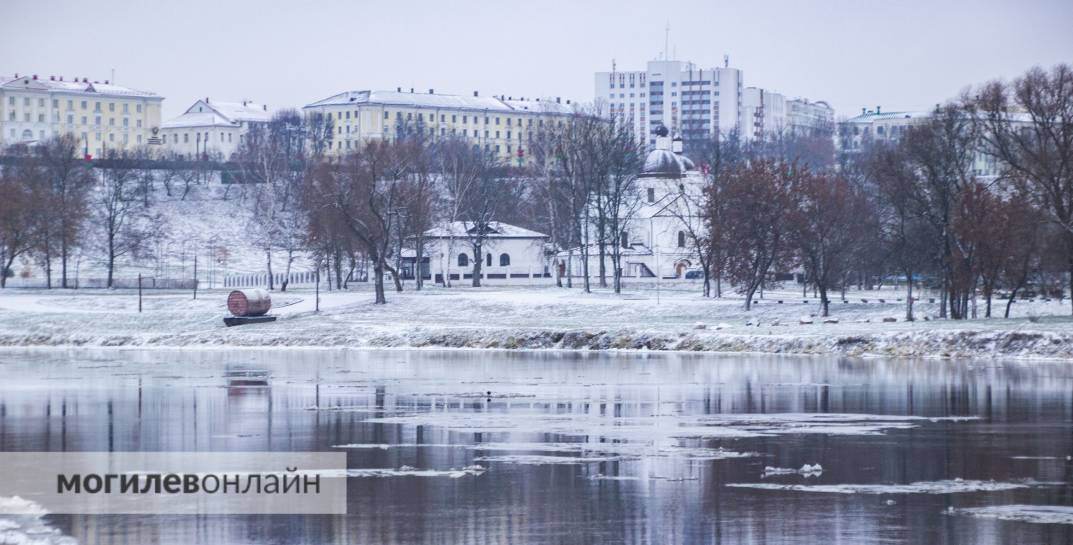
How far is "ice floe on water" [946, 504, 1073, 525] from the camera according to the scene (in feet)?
67.2

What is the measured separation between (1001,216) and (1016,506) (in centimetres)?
5021

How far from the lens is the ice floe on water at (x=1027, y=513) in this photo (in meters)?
20.5

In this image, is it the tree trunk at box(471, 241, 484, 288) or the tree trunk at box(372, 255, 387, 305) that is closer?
the tree trunk at box(372, 255, 387, 305)

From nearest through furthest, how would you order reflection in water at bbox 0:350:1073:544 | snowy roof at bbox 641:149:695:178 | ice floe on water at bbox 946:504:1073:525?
1. reflection in water at bbox 0:350:1073:544
2. ice floe on water at bbox 946:504:1073:525
3. snowy roof at bbox 641:149:695:178

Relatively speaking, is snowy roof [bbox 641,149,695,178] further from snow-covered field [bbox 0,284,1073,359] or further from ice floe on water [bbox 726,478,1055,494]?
ice floe on water [bbox 726,478,1055,494]

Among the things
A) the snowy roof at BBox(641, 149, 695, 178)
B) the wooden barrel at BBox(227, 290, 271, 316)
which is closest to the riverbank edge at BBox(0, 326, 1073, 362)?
the wooden barrel at BBox(227, 290, 271, 316)

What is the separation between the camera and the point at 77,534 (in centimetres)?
1972

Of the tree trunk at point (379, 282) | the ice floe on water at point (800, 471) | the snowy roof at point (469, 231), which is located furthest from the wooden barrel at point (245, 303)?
the ice floe on water at point (800, 471)

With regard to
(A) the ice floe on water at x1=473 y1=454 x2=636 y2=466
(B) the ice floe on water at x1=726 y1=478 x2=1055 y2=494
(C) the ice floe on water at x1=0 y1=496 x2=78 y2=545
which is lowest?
(C) the ice floe on water at x1=0 y1=496 x2=78 y2=545

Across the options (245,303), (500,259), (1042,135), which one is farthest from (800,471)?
(500,259)

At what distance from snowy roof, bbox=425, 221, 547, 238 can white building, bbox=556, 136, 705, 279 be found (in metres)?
4.13

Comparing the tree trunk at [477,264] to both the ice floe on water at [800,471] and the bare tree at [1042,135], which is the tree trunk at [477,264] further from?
the ice floe on water at [800,471]

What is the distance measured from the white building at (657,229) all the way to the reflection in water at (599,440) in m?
79.8

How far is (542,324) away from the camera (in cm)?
7650
